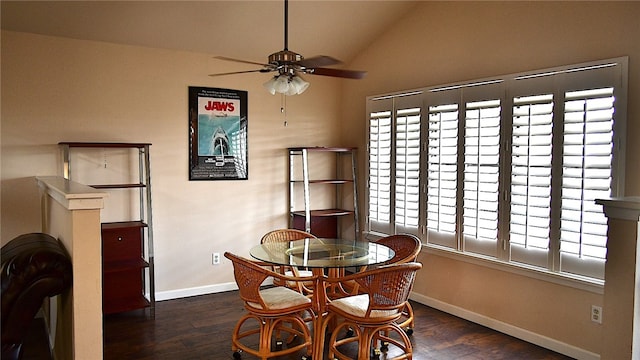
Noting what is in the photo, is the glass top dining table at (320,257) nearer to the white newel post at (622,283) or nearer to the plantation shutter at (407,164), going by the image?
the plantation shutter at (407,164)

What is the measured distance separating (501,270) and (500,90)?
1.47 m

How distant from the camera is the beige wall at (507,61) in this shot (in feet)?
10.5

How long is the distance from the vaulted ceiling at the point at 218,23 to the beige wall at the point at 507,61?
39cm

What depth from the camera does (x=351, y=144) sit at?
5684 mm

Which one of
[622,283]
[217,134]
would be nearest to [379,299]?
[622,283]

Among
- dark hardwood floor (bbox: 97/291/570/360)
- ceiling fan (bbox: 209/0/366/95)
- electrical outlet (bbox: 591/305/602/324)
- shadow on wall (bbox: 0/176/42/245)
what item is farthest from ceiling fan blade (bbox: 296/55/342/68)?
shadow on wall (bbox: 0/176/42/245)

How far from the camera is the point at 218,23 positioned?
443cm

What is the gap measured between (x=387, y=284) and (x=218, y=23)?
2.88 meters

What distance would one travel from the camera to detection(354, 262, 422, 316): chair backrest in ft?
9.77

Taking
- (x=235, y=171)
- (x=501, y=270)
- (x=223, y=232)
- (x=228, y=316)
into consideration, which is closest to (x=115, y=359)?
(x=228, y=316)

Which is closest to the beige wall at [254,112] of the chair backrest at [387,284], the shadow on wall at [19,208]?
the shadow on wall at [19,208]

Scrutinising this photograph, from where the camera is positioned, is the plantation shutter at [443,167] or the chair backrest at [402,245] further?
the plantation shutter at [443,167]

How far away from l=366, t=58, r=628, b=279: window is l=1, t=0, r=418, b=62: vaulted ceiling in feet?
2.81

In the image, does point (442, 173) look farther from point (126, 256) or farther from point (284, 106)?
point (126, 256)
